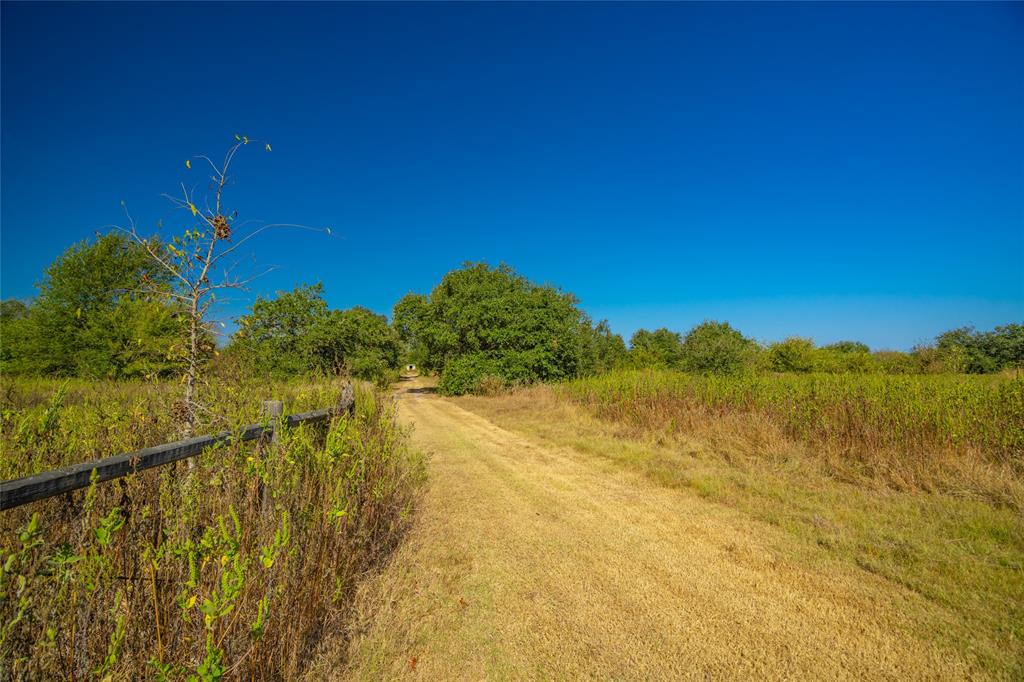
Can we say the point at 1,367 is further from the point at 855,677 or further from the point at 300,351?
the point at 855,677

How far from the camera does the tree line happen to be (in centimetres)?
1747

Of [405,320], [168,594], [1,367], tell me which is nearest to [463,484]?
[168,594]

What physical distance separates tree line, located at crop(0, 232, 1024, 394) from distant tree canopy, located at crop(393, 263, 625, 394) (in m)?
0.08

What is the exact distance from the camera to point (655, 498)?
19.8 ft

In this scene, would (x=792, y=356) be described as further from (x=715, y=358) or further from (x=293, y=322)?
(x=293, y=322)

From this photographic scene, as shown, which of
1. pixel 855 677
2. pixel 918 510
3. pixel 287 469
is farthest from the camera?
pixel 918 510

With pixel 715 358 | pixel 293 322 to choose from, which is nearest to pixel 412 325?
pixel 293 322

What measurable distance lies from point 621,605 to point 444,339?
25.3 meters

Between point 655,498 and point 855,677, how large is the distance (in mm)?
3476

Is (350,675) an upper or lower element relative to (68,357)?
lower

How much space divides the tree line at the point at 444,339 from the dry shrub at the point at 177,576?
14.9 ft

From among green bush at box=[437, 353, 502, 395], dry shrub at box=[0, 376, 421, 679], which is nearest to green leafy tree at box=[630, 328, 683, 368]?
green bush at box=[437, 353, 502, 395]

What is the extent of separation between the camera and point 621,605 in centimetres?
338

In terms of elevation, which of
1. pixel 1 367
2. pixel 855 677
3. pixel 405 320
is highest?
pixel 405 320
